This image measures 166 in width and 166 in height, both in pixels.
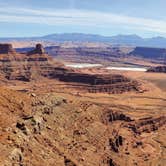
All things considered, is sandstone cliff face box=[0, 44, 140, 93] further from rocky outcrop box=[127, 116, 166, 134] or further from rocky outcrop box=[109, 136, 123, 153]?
rocky outcrop box=[109, 136, 123, 153]

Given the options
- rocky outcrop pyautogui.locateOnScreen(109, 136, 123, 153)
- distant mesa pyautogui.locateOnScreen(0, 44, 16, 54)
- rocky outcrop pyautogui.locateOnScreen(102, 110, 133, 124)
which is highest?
distant mesa pyautogui.locateOnScreen(0, 44, 16, 54)

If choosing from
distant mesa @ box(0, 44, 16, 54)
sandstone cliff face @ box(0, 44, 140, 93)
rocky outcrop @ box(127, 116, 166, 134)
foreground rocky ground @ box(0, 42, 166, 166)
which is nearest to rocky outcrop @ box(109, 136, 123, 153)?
foreground rocky ground @ box(0, 42, 166, 166)

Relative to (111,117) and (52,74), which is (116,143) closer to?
(111,117)

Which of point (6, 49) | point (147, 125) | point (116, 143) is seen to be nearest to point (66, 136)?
point (116, 143)

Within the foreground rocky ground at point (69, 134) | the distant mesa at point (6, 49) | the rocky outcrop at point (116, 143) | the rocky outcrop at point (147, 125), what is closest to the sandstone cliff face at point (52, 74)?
the distant mesa at point (6, 49)

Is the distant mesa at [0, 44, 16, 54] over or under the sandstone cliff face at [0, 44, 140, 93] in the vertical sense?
over

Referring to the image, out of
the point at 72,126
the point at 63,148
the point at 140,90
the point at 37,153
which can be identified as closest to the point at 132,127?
the point at 72,126

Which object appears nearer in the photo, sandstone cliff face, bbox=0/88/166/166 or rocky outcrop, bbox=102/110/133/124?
sandstone cliff face, bbox=0/88/166/166

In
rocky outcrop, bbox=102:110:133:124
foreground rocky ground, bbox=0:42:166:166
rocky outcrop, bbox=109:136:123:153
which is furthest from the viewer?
rocky outcrop, bbox=102:110:133:124

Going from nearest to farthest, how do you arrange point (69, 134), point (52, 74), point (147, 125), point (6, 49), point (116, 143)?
point (69, 134) < point (116, 143) < point (147, 125) < point (52, 74) < point (6, 49)

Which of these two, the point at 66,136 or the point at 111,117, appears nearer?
the point at 66,136

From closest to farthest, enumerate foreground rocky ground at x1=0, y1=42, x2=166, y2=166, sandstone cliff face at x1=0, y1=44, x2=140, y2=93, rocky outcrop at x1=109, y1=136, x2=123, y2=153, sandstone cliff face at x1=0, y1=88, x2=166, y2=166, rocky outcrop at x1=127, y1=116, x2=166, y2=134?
1. sandstone cliff face at x1=0, y1=88, x2=166, y2=166
2. foreground rocky ground at x1=0, y1=42, x2=166, y2=166
3. rocky outcrop at x1=109, y1=136, x2=123, y2=153
4. rocky outcrop at x1=127, y1=116, x2=166, y2=134
5. sandstone cliff face at x1=0, y1=44, x2=140, y2=93

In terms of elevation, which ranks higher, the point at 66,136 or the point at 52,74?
the point at 66,136
